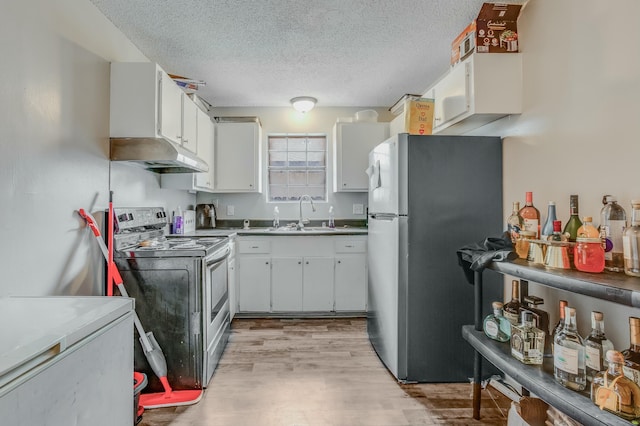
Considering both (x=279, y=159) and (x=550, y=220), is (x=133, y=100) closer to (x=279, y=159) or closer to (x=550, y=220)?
(x=279, y=159)

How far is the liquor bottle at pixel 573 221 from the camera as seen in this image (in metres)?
1.46

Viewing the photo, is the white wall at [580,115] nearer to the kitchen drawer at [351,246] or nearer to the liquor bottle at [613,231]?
the liquor bottle at [613,231]

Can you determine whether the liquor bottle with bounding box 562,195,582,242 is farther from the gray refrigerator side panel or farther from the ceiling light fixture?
the ceiling light fixture

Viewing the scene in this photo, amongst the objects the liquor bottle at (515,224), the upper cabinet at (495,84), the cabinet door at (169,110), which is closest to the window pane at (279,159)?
the cabinet door at (169,110)

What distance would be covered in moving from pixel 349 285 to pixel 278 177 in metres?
1.64

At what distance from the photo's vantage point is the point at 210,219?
12.6ft

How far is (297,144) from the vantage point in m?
4.09

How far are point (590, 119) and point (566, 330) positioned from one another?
952 millimetres

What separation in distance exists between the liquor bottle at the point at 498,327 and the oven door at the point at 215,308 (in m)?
1.66

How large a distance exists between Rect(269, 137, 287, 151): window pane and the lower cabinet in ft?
4.27

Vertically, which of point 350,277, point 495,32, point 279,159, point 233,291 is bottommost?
point 233,291

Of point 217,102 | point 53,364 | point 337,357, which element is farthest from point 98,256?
point 217,102

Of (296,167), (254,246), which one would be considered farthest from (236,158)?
(254,246)

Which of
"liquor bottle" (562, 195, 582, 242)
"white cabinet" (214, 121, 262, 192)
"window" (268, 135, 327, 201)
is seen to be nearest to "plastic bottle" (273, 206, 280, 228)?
"window" (268, 135, 327, 201)
